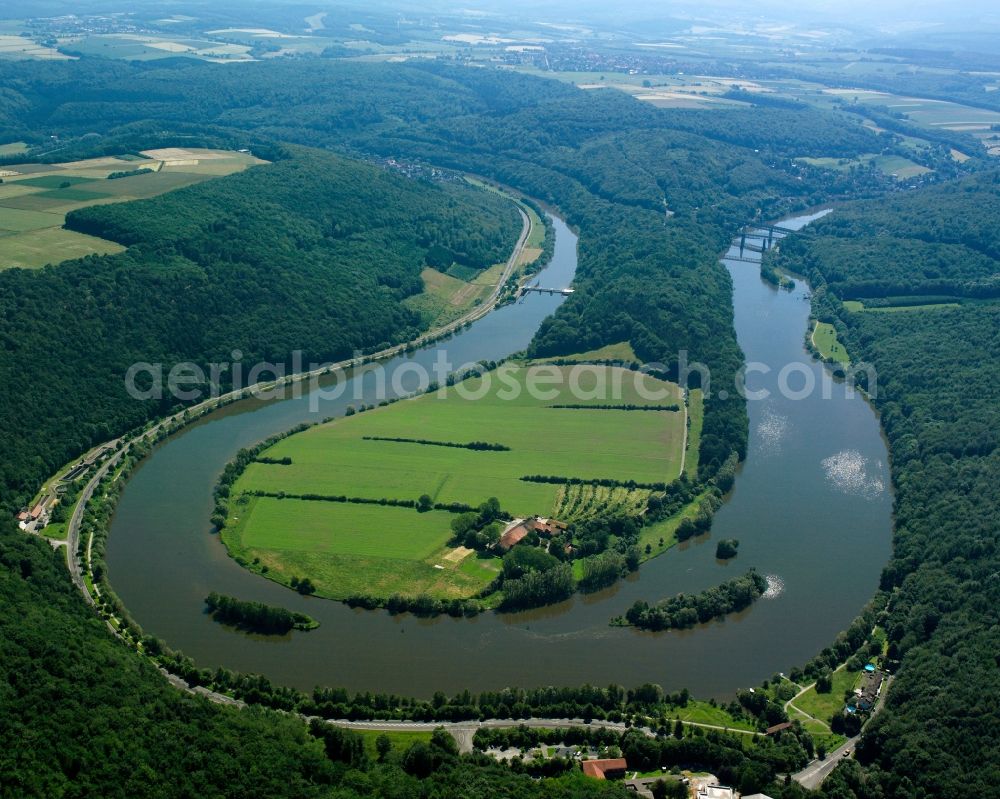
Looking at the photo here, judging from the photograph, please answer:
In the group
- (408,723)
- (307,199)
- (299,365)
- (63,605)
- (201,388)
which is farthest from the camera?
(307,199)

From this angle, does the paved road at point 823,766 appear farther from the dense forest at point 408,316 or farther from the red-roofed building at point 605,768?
the red-roofed building at point 605,768

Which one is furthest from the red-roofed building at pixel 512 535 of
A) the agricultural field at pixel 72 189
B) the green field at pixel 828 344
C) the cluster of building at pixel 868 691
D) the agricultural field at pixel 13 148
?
the agricultural field at pixel 13 148

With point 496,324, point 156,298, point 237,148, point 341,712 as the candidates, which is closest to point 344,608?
point 341,712

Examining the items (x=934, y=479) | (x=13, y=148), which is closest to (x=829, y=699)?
(x=934, y=479)

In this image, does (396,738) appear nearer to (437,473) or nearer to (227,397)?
(437,473)

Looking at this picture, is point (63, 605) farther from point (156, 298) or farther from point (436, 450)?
point (156, 298)

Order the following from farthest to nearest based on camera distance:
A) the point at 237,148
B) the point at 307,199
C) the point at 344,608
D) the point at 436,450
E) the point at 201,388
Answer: the point at 237,148, the point at 307,199, the point at 201,388, the point at 436,450, the point at 344,608

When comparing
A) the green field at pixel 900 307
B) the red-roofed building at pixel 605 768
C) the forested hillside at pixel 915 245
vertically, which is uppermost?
the forested hillside at pixel 915 245
